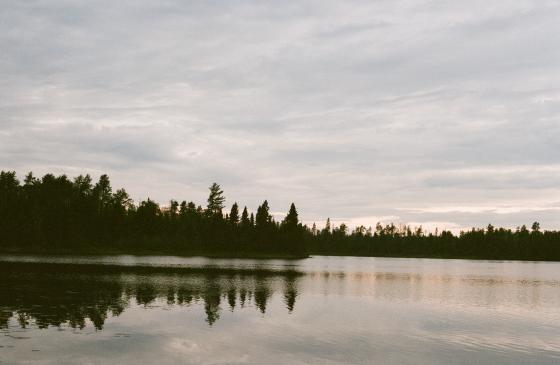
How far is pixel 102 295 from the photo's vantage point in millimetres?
51312

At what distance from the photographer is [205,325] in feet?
123

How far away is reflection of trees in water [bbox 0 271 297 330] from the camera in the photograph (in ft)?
124

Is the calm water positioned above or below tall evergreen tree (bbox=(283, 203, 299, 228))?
below

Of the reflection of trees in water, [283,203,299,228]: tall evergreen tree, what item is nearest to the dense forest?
[283,203,299,228]: tall evergreen tree

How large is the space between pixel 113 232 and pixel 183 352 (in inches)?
6005

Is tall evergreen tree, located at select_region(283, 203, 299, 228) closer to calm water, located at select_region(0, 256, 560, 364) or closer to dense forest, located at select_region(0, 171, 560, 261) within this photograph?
dense forest, located at select_region(0, 171, 560, 261)

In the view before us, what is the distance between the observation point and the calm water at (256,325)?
28.5 m

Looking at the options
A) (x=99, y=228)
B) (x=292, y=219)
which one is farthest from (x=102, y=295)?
(x=292, y=219)

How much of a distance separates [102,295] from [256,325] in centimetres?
1983

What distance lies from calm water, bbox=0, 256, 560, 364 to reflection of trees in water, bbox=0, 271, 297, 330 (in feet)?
0.37

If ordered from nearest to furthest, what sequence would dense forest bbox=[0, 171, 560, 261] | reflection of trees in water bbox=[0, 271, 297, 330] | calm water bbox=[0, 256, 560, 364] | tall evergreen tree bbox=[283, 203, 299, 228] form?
1. calm water bbox=[0, 256, 560, 364]
2. reflection of trees in water bbox=[0, 271, 297, 330]
3. dense forest bbox=[0, 171, 560, 261]
4. tall evergreen tree bbox=[283, 203, 299, 228]

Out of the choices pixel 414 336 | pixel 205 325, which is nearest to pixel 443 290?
pixel 414 336

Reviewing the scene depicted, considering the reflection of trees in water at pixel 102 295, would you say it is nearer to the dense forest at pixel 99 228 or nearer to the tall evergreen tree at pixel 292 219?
the dense forest at pixel 99 228

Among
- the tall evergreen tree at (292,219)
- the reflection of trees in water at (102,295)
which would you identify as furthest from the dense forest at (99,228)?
the reflection of trees in water at (102,295)
